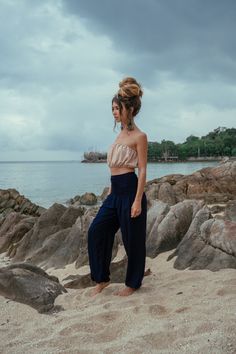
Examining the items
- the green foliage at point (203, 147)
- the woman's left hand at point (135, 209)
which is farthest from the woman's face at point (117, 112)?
the green foliage at point (203, 147)

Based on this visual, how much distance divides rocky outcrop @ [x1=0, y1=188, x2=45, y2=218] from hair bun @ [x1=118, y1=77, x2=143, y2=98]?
18.6 meters

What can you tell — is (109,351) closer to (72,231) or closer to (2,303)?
(2,303)

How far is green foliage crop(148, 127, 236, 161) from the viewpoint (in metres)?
123

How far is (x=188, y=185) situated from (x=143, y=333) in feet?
56.6

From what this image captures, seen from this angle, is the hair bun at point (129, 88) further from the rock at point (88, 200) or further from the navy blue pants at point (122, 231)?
the rock at point (88, 200)

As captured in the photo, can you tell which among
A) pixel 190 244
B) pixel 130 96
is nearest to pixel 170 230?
pixel 190 244

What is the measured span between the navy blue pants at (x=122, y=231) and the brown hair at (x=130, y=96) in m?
0.71

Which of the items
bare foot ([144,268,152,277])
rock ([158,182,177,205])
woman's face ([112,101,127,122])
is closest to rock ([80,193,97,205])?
rock ([158,182,177,205])

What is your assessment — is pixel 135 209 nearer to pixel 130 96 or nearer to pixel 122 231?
pixel 122 231

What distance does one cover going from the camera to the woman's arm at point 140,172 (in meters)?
5.16

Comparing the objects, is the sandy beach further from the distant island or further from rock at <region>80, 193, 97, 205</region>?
the distant island

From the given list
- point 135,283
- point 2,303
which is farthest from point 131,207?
point 2,303

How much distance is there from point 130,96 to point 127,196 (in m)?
1.13

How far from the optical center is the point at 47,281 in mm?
5668
